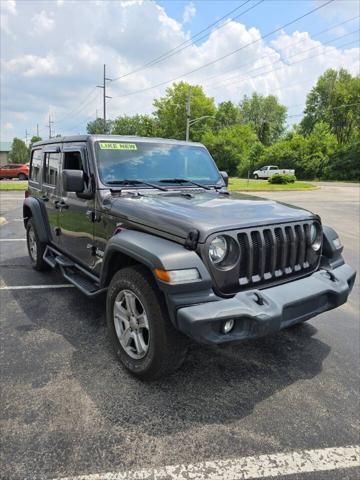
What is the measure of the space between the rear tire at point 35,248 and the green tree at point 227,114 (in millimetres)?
73653

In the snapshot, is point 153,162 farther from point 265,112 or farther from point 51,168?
point 265,112

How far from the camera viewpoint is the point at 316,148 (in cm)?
4709

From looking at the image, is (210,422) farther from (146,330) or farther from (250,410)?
(146,330)

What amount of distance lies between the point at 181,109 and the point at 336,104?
2763 centimetres

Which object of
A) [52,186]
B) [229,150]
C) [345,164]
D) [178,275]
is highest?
[229,150]

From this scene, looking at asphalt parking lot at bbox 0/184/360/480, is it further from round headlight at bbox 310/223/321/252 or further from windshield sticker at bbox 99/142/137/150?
windshield sticker at bbox 99/142/137/150

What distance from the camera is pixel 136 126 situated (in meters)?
85.1

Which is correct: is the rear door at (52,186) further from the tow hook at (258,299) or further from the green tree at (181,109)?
the green tree at (181,109)

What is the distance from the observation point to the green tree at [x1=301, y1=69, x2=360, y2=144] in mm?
62188

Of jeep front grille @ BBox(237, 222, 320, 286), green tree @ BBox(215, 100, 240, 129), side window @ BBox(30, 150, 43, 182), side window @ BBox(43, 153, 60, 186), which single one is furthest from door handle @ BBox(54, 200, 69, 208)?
green tree @ BBox(215, 100, 240, 129)

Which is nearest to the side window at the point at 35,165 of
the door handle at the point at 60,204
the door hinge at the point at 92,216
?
the door handle at the point at 60,204

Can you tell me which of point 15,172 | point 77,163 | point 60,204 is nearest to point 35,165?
point 60,204

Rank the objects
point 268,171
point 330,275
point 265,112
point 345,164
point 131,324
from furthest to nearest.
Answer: point 265,112, point 268,171, point 345,164, point 330,275, point 131,324

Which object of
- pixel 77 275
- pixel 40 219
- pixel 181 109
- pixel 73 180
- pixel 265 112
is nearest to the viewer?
pixel 73 180
